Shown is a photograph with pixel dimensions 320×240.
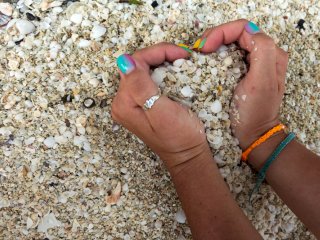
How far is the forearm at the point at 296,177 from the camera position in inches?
59.1

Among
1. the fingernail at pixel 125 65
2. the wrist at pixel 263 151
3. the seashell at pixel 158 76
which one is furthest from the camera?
the wrist at pixel 263 151

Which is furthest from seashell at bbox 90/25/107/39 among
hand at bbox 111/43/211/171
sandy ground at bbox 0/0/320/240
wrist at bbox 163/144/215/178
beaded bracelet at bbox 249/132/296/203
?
beaded bracelet at bbox 249/132/296/203

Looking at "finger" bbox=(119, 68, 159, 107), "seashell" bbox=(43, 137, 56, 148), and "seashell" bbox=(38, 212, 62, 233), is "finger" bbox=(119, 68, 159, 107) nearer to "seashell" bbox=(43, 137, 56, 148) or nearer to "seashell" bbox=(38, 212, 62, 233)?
"seashell" bbox=(43, 137, 56, 148)

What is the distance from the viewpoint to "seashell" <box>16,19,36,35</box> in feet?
5.01

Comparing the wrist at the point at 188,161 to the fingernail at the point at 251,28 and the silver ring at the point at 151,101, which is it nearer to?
the silver ring at the point at 151,101

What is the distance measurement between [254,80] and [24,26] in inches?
30.5

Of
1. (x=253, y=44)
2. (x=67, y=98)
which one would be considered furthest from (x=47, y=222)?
(x=253, y=44)

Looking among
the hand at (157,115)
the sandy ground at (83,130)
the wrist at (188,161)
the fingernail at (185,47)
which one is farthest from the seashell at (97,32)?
the wrist at (188,161)

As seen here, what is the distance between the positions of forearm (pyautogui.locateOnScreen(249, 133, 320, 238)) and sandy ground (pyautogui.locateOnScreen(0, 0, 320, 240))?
4.1 inches

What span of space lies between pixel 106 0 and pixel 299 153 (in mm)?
830

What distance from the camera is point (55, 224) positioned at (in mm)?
1566

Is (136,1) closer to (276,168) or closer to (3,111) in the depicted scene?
(3,111)

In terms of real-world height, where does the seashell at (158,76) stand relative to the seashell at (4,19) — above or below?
above

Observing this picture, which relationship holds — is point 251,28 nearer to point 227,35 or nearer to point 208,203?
point 227,35
